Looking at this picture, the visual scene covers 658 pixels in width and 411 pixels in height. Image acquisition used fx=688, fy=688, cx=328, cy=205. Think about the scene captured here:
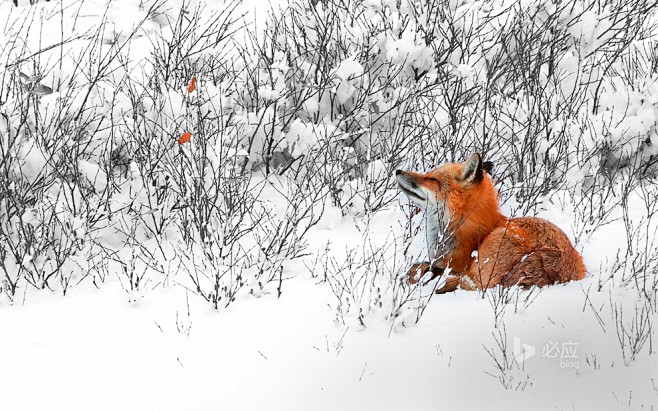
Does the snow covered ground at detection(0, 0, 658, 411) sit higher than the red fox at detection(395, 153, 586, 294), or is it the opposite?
the red fox at detection(395, 153, 586, 294)

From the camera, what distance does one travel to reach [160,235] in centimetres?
532

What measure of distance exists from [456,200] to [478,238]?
265mm

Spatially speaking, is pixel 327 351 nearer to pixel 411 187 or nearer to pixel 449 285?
pixel 449 285

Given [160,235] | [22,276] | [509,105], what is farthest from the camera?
[509,105]

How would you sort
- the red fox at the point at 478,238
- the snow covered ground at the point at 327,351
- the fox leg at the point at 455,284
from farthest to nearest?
the fox leg at the point at 455,284, the red fox at the point at 478,238, the snow covered ground at the point at 327,351

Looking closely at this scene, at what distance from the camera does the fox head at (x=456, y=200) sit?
4.11 metres

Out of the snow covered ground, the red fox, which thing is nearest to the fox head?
the red fox

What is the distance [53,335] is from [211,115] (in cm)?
305

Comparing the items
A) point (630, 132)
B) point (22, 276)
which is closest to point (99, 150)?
point (22, 276)

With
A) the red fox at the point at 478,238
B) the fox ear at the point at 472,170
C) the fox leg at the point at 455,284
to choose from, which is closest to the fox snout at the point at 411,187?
the red fox at the point at 478,238

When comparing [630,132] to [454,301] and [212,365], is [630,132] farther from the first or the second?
[212,365]

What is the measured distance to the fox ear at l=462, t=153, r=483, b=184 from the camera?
→ 4.00 m

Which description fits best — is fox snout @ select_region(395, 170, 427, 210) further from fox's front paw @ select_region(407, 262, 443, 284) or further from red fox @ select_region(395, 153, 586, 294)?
fox's front paw @ select_region(407, 262, 443, 284)

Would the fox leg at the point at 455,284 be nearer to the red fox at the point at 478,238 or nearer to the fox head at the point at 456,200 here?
the red fox at the point at 478,238
